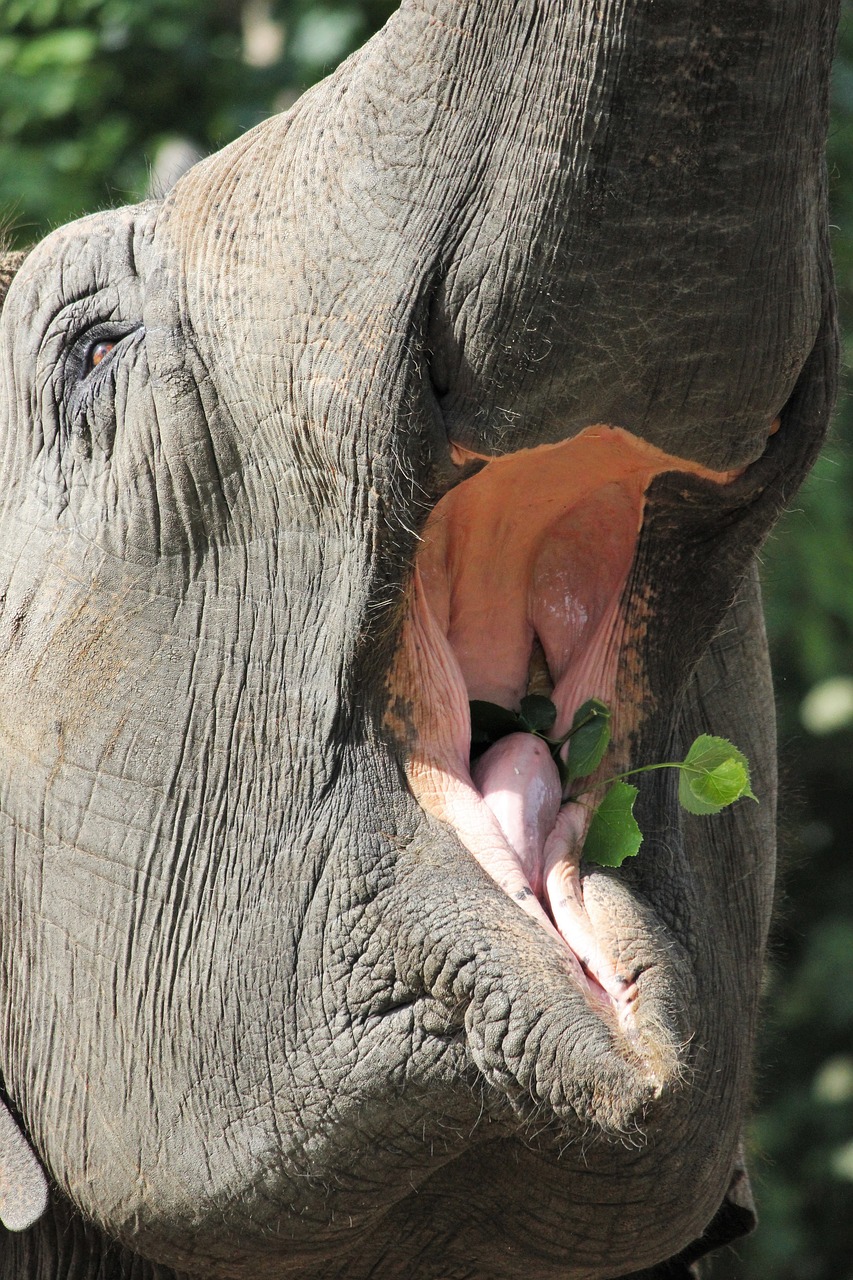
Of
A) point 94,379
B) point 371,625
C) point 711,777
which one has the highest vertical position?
point 94,379

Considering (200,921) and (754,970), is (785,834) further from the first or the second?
(200,921)

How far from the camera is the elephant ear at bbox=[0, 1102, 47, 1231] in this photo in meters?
1.89

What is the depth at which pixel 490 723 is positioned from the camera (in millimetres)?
1697

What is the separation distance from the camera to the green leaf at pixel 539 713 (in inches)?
67.2

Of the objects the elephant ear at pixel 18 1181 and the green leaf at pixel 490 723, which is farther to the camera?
the elephant ear at pixel 18 1181

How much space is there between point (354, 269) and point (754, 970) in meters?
0.99

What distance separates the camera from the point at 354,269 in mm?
1501

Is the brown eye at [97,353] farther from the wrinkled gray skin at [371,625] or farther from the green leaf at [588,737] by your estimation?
the green leaf at [588,737]

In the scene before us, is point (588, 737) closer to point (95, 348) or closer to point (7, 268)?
point (95, 348)

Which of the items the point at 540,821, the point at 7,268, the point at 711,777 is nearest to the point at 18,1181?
the point at 540,821

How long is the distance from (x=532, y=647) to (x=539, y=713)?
0.25 ft

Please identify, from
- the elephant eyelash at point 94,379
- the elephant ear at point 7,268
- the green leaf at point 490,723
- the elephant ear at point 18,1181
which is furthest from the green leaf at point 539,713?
the elephant ear at point 7,268

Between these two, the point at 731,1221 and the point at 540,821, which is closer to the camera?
the point at 540,821

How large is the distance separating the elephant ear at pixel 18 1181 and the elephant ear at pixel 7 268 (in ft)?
3.41
